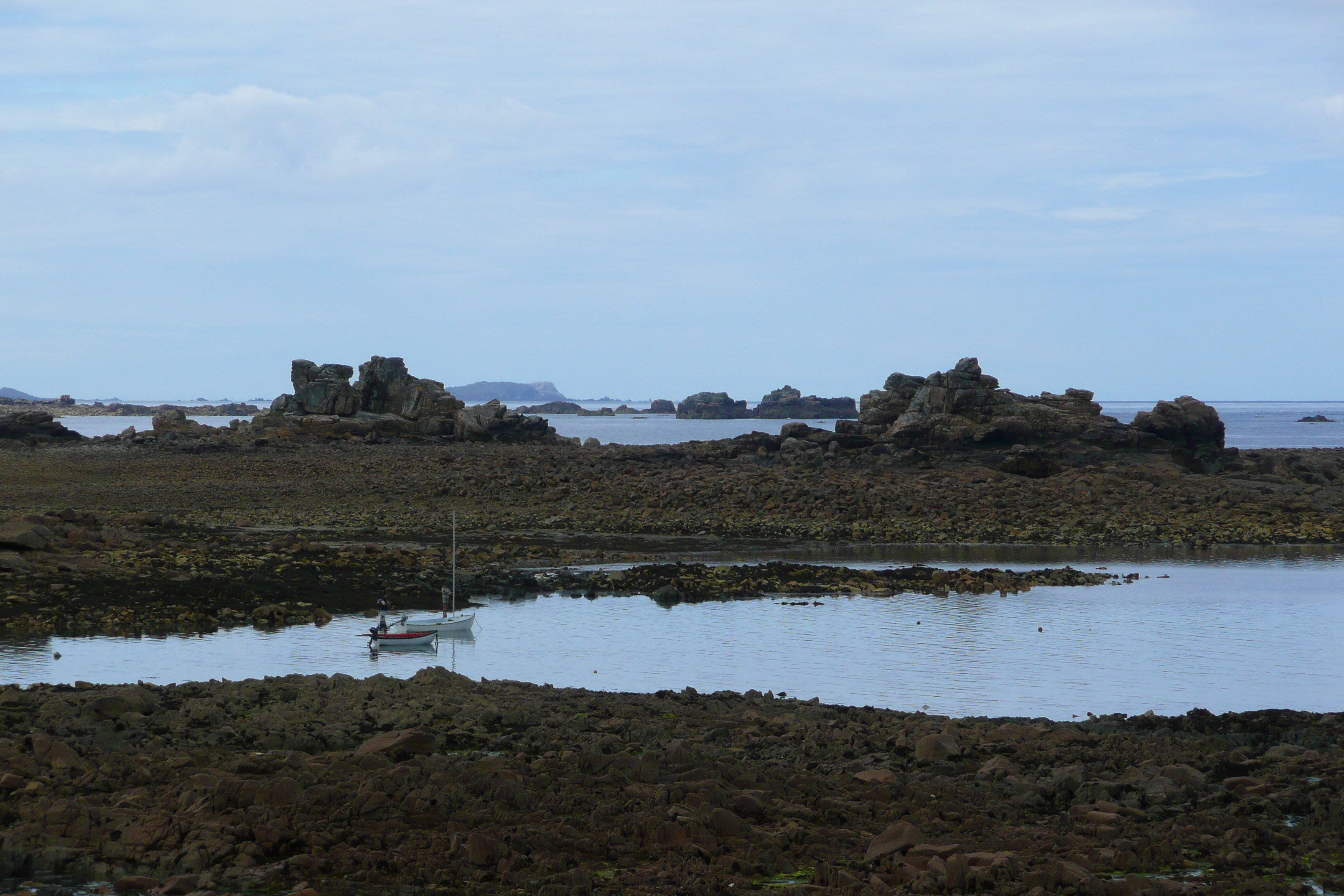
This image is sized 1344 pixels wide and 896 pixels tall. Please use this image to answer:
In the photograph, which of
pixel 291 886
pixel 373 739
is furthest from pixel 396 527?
pixel 291 886

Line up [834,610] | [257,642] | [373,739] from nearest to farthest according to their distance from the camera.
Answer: [373,739] → [257,642] → [834,610]

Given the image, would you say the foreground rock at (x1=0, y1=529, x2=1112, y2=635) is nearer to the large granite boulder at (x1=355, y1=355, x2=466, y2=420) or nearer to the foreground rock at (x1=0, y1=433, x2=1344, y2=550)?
the foreground rock at (x1=0, y1=433, x2=1344, y2=550)

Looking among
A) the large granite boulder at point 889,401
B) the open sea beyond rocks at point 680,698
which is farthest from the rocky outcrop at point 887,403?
the open sea beyond rocks at point 680,698

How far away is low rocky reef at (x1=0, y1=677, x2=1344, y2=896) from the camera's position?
962 cm

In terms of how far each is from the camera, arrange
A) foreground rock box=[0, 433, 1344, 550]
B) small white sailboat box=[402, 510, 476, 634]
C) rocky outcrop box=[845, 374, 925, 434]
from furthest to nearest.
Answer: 1. rocky outcrop box=[845, 374, 925, 434]
2. foreground rock box=[0, 433, 1344, 550]
3. small white sailboat box=[402, 510, 476, 634]

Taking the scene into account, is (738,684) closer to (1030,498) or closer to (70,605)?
(70,605)

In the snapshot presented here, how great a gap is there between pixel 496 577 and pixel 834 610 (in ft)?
30.6

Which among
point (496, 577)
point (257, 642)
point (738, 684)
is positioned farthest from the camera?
point (496, 577)

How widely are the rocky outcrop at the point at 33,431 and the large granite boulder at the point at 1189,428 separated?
232 ft

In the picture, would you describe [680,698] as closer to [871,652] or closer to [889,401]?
[871,652]

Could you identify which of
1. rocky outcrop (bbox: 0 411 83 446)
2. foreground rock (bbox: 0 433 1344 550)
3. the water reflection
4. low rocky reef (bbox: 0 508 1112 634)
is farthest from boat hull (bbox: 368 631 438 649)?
rocky outcrop (bbox: 0 411 83 446)

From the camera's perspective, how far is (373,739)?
13203 millimetres

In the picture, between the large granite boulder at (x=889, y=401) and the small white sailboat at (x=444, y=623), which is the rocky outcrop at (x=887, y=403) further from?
the small white sailboat at (x=444, y=623)

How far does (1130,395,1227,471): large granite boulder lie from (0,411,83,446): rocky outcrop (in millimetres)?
70686
